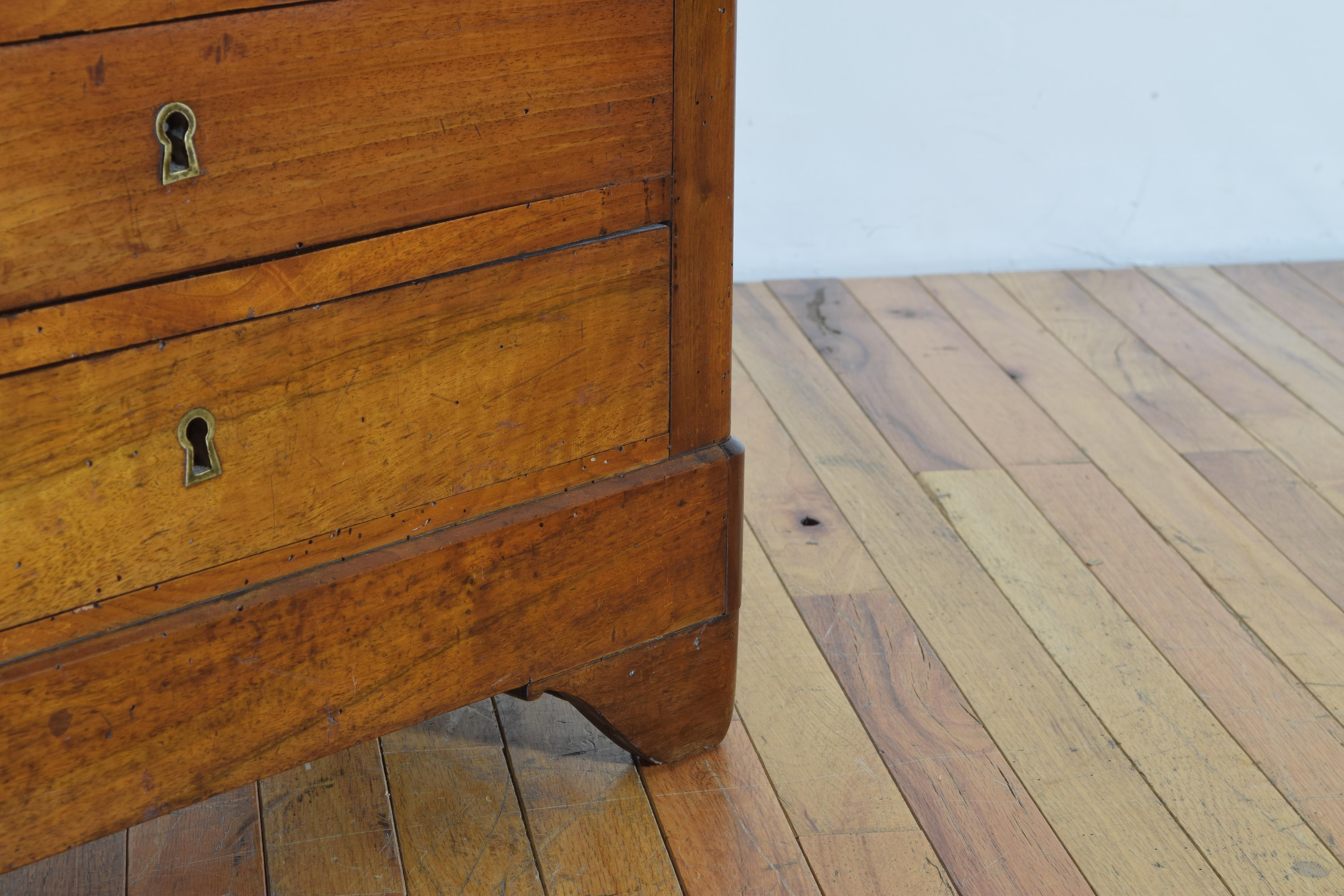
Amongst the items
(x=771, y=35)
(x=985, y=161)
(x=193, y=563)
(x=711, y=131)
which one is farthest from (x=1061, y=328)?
(x=193, y=563)

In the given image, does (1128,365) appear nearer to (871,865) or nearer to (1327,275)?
(1327,275)

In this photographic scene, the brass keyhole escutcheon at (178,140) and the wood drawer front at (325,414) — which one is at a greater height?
the brass keyhole escutcheon at (178,140)

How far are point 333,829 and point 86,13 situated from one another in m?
0.70

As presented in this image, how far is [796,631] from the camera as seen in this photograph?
1.42 m

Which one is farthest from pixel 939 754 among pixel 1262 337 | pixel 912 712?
pixel 1262 337

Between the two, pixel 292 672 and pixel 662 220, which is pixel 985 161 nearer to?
pixel 662 220

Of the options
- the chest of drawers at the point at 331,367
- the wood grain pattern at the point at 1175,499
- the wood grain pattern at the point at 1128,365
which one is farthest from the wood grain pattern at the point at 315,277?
the wood grain pattern at the point at 1128,365

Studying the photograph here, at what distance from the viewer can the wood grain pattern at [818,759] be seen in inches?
43.9

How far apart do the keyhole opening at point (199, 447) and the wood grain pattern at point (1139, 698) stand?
2.83ft

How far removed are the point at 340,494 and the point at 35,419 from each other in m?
0.21

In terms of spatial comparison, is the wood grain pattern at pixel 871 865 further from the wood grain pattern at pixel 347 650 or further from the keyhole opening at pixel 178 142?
the keyhole opening at pixel 178 142

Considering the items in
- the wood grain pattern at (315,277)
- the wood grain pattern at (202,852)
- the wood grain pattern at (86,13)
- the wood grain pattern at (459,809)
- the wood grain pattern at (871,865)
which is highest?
the wood grain pattern at (86,13)

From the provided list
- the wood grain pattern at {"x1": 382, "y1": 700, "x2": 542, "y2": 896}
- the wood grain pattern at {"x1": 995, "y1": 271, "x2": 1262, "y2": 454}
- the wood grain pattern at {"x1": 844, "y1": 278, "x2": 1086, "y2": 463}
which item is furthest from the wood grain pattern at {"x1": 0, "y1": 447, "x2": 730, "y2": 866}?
the wood grain pattern at {"x1": 995, "y1": 271, "x2": 1262, "y2": 454}

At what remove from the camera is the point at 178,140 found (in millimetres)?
770
